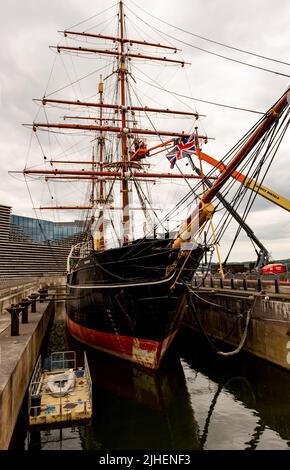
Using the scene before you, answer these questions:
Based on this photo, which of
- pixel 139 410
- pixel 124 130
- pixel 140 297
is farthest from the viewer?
pixel 124 130

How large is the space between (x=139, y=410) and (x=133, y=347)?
10.1ft

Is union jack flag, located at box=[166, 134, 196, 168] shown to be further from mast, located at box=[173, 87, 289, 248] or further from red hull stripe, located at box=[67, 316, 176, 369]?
red hull stripe, located at box=[67, 316, 176, 369]

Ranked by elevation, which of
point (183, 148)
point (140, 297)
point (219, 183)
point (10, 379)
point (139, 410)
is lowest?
point (139, 410)

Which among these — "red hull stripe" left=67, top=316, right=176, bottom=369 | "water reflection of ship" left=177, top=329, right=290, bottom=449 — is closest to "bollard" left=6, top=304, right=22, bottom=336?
"red hull stripe" left=67, top=316, right=176, bottom=369

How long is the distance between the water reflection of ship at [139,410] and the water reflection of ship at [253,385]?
2.38ft

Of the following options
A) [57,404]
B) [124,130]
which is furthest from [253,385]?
[124,130]

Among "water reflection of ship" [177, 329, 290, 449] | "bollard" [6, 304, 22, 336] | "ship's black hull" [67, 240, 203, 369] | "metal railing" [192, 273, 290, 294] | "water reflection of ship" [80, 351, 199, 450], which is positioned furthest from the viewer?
"metal railing" [192, 273, 290, 294]

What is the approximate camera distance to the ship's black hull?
34.5 feet

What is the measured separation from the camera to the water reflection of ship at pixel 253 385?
7339 mm

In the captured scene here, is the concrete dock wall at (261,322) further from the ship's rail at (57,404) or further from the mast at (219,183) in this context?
the ship's rail at (57,404)

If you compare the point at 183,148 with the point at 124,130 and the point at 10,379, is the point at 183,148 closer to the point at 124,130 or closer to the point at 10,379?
the point at 124,130

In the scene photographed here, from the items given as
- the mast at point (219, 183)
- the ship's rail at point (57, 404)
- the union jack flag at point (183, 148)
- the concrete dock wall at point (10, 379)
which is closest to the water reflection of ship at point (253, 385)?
the ship's rail at point (57, 404)

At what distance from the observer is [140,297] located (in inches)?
426
